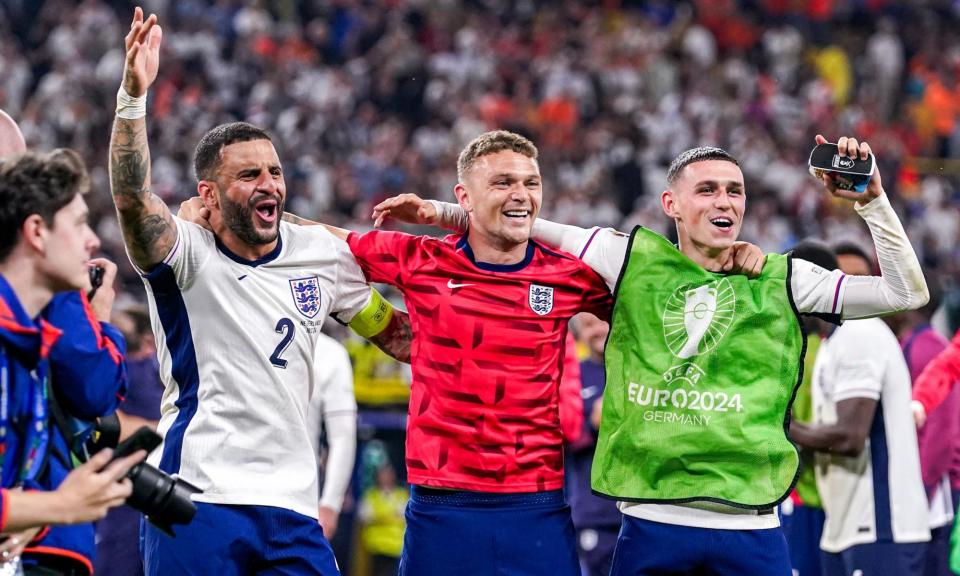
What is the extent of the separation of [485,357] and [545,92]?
1450 centimetres

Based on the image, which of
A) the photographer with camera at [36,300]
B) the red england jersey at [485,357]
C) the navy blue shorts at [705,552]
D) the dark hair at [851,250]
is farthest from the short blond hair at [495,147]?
the dark hair at [851,250]

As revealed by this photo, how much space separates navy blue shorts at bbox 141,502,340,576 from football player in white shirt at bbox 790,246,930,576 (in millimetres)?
2607

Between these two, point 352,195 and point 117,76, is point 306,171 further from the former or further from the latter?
point 117,76

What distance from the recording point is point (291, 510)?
4.61 metres

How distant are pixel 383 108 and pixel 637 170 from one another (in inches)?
150

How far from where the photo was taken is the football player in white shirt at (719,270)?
470 centimetres

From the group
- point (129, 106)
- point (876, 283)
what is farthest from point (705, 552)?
point (129, 106)

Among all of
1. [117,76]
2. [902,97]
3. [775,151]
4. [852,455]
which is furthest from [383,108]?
[852,455]

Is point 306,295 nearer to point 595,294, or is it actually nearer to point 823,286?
point 595,294

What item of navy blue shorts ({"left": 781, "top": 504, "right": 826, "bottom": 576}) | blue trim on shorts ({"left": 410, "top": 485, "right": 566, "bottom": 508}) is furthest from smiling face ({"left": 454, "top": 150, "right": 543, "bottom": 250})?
navy blue shorts ({"left": 781, "top": 504, "right": 826, "bottom": 576})

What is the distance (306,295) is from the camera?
16.0 ft

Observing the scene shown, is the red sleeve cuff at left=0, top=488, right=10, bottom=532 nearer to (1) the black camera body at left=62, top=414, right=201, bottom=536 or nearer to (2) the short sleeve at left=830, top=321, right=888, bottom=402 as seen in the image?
(1) the black camera body at left=62, top=414, right=201, bottom=536

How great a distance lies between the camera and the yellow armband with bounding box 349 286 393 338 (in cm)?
515

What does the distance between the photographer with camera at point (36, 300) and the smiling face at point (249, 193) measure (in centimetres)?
108
